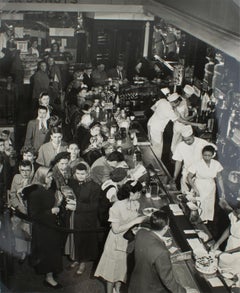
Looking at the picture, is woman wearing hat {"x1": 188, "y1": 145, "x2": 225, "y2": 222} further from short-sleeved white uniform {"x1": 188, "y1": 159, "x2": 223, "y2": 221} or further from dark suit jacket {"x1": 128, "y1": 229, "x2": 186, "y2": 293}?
dark suit jacket {"x1": 128, "y1": 229, "x2": 186, "y2": 293}

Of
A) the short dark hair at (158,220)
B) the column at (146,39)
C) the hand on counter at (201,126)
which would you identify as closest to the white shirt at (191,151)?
the hand on counter at (201,126)

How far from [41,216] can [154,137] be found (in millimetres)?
3358

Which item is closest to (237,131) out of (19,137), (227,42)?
(227,42)

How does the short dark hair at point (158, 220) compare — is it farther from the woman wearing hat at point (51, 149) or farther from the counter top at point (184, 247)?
the woman wearing hat at point (51, 149)

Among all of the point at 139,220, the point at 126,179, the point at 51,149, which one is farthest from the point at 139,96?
the point at 139,220

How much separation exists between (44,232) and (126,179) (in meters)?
0.89

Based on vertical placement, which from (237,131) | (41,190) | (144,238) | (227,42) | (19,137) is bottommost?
(19,137)

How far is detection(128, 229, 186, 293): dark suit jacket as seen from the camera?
302 centimetres

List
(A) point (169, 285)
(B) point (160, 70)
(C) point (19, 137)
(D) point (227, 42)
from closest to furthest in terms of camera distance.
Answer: (A) point (169, 285) → (D) point (227, 42) → (C) point (19, 137) → (B) point (160, 70)

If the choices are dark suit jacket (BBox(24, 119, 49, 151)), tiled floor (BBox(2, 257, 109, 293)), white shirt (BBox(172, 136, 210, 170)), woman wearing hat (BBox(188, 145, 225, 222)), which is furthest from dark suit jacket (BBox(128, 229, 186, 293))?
dark suit jacket (BBox(24, 119, 49, 151))

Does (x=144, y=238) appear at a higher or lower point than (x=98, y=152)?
higher

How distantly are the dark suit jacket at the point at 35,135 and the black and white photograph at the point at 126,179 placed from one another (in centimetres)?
1

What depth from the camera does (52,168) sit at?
4.75m

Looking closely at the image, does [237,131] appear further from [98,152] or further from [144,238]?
[144,238]
